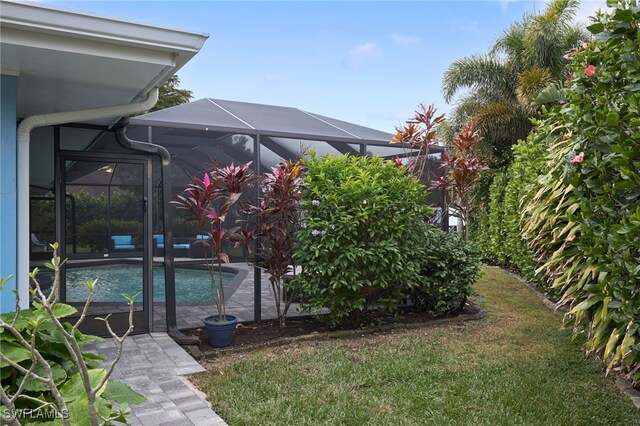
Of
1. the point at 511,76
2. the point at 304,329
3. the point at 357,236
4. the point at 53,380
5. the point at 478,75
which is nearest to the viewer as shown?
the point at 53,380

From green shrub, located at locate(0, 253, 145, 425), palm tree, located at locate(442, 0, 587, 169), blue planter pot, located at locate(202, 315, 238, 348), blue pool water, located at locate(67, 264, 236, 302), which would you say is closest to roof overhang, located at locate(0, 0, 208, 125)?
green shrub, located at locate(0, 253, 145, 425)

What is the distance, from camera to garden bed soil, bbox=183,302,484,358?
206 inches

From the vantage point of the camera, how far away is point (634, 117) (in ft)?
9.36

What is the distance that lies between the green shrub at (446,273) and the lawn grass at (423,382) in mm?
746

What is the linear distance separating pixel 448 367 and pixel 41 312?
3.53 metres

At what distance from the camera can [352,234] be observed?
18.7 ft

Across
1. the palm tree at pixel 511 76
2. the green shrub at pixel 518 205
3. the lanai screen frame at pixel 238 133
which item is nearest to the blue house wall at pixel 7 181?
the lanai screen frame at pixel 238 133

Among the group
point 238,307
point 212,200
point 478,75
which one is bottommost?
point 238,307

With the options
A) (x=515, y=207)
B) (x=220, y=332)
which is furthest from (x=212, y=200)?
(x=515, y=207)

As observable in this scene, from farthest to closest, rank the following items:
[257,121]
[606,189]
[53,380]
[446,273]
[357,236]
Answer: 1. [257,121]
2. [446,273]
3. [357,236]
4. [606,189]
5. [53,380]

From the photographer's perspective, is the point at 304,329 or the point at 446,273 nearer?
the point at 304,329

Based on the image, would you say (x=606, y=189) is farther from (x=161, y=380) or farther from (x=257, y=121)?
(x=257, y=121)

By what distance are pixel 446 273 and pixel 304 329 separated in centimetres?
211

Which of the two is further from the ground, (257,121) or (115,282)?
(257,121)
